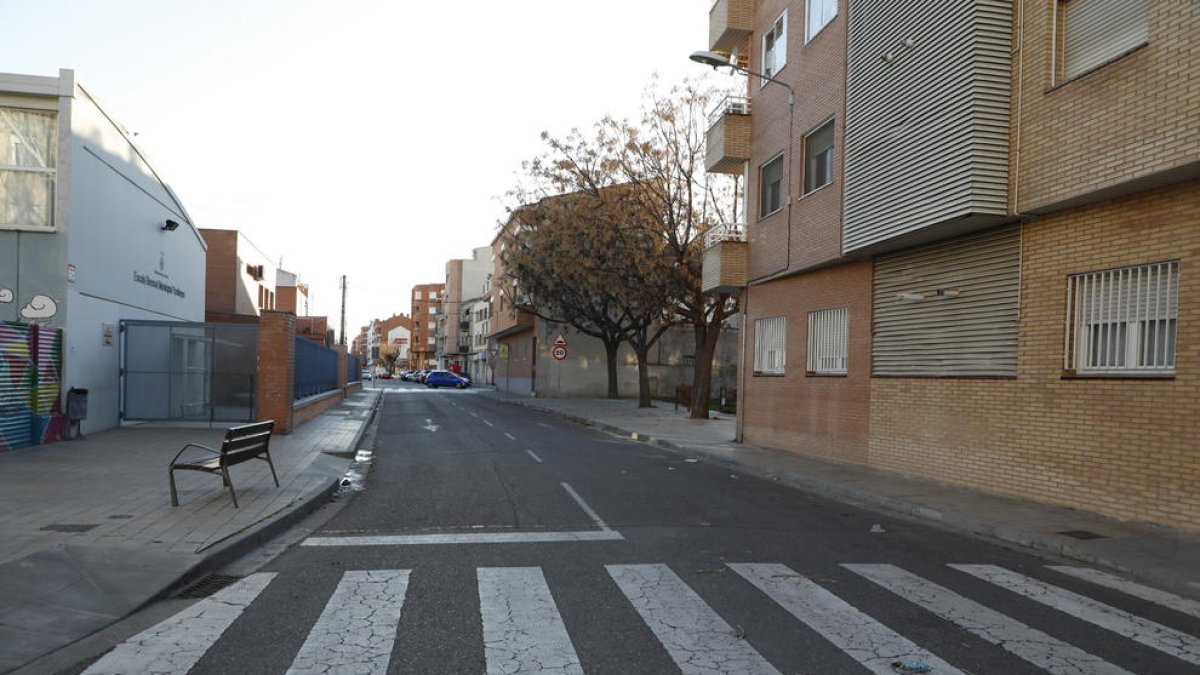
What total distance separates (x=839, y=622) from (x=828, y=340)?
1123 cm

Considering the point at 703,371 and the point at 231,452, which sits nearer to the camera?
the point at 231,452

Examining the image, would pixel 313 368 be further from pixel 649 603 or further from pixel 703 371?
pixel 649 603

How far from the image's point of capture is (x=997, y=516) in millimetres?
9281

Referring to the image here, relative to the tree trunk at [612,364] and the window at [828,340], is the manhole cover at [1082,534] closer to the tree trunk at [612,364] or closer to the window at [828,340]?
the window at [828,340]

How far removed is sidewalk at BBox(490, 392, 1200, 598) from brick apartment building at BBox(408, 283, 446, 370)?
127 m

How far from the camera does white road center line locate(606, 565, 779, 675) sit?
14.8 feet

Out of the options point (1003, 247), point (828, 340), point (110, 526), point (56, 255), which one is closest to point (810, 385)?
point (828, 340)

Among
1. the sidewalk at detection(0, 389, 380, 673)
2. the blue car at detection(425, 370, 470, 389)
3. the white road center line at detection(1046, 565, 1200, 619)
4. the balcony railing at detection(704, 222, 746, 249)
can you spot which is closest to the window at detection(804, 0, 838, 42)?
the balcony railing at detection(704, 222, 746, 249)

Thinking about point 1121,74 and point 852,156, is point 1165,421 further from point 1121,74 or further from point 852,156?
point 852,156

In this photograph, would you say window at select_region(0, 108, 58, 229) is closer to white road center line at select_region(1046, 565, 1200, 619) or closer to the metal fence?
the metal fence

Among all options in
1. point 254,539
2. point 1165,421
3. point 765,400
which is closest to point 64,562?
point 254,539

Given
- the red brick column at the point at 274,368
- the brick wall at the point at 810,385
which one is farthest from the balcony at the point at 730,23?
the red brick column at the point at 274,368

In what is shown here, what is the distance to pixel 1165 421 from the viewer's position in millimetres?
8672

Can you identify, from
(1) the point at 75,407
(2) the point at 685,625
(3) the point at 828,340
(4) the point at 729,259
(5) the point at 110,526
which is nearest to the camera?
(2) the point at 685,625
